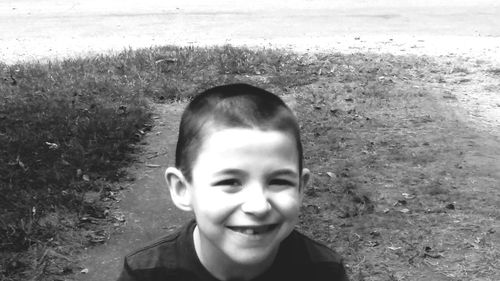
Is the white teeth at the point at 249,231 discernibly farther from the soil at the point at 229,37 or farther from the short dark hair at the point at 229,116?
the soil at the point at 229,37

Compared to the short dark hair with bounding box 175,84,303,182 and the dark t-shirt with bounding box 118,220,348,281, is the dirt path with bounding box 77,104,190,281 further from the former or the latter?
the short dark hair with bounding box 175,84,303,182

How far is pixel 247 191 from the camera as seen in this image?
1889mm

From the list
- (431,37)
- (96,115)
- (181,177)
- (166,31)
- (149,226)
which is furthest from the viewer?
(166,31)

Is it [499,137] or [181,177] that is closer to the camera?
[181,177]

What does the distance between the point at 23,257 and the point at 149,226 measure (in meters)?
0.71

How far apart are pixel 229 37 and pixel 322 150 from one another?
4.02 m

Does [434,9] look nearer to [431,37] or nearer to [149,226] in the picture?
[431,37]

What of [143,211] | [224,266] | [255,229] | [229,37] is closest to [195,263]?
[224,266]

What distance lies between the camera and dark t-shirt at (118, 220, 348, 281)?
217 centimetres

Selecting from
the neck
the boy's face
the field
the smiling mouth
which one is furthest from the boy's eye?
the field

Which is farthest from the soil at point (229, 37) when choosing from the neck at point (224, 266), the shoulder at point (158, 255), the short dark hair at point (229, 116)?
the short dark hair at point (229, 116)

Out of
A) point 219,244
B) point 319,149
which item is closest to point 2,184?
point 319,149

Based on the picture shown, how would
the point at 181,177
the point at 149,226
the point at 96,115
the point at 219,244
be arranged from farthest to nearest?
the point at 96,115 → the point at 149,226 → the point at 181,177 → the point at 219,244

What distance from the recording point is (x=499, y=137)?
Result: 205 inches
